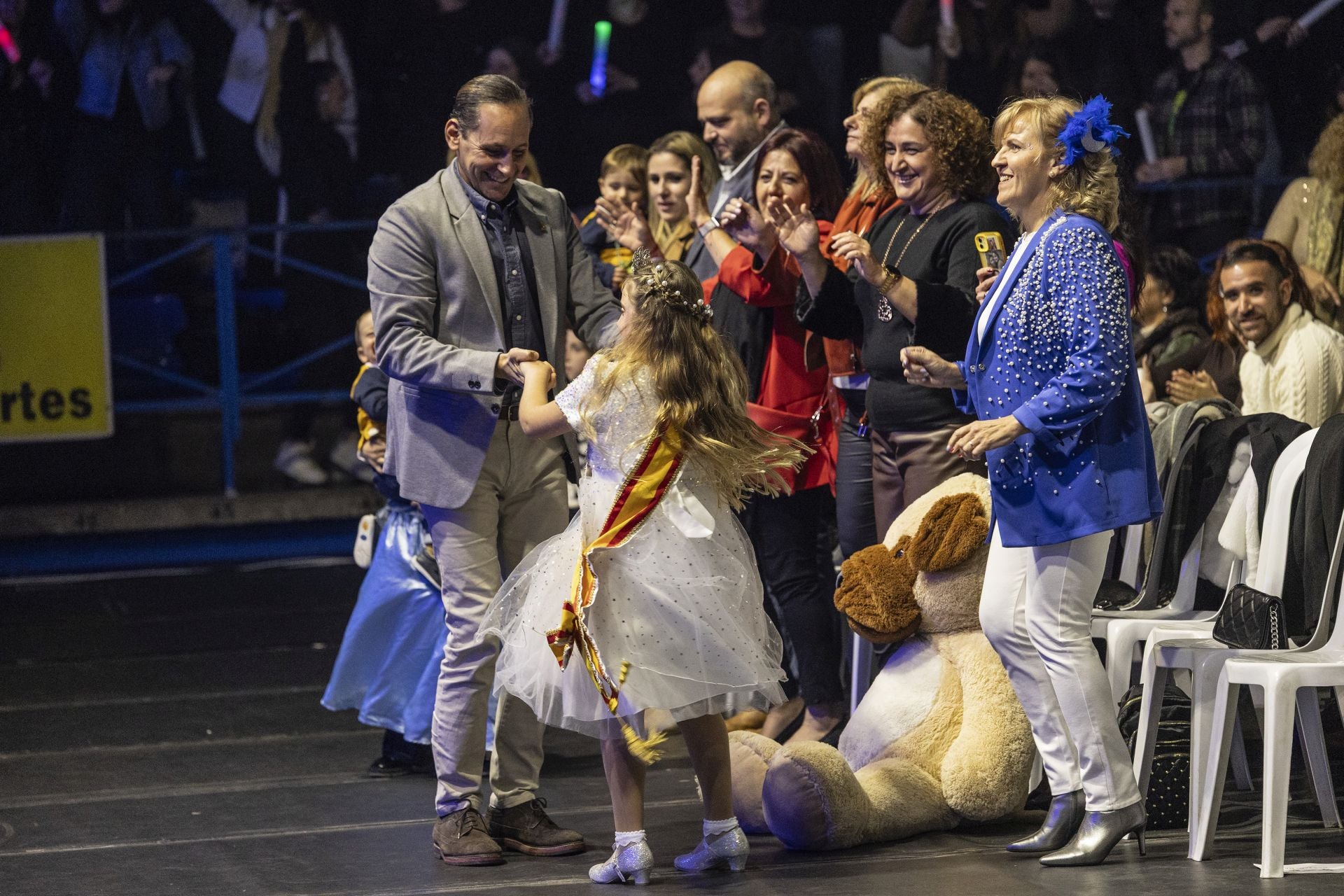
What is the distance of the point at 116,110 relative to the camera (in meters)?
8.31

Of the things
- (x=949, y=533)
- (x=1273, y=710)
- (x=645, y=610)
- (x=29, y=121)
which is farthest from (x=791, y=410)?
(x=29, y=121)

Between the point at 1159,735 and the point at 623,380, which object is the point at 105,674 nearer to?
the point at 623,380

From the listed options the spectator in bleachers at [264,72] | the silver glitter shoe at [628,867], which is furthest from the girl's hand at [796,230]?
the spectator in bleachers at [264,72]

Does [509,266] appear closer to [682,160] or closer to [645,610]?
[645,610]

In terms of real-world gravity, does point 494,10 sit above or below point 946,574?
above

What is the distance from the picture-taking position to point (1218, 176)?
315 inches

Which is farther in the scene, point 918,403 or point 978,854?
point 918,403

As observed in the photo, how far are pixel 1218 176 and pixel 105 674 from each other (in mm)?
5212

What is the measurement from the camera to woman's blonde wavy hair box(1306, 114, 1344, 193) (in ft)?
18.3

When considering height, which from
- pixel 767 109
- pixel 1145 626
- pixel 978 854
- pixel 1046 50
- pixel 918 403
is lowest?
pixel 978 854

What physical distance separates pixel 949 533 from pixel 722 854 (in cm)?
90

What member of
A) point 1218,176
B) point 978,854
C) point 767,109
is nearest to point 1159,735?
point 978,854

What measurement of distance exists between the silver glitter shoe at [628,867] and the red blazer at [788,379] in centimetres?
130

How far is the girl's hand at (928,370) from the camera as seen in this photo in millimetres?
3613
